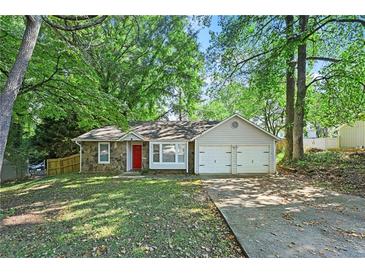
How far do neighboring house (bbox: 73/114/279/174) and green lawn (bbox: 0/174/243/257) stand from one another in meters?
4.78

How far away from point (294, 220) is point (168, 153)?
26.9ft

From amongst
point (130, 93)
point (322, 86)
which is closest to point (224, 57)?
point (322, 86)

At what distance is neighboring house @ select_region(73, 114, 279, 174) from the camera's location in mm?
11609

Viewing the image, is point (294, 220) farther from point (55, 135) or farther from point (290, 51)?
point (55, 135)

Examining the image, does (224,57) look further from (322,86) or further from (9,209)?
(9,209)

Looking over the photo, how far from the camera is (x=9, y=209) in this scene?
229 inches

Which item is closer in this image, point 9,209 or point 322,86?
point 9,209

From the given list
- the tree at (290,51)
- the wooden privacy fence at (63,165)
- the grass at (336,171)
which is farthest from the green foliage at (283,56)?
the wooden privacy fence at (63,165)

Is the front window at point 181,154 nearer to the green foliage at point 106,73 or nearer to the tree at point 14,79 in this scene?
the green foliage at point 106,73

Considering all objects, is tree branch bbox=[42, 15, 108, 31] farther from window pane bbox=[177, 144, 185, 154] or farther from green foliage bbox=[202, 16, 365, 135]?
window pane bbox=[177, 144, 185, 154]

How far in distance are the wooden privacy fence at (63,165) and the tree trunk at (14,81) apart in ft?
31.4

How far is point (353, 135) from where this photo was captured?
1822 cm
